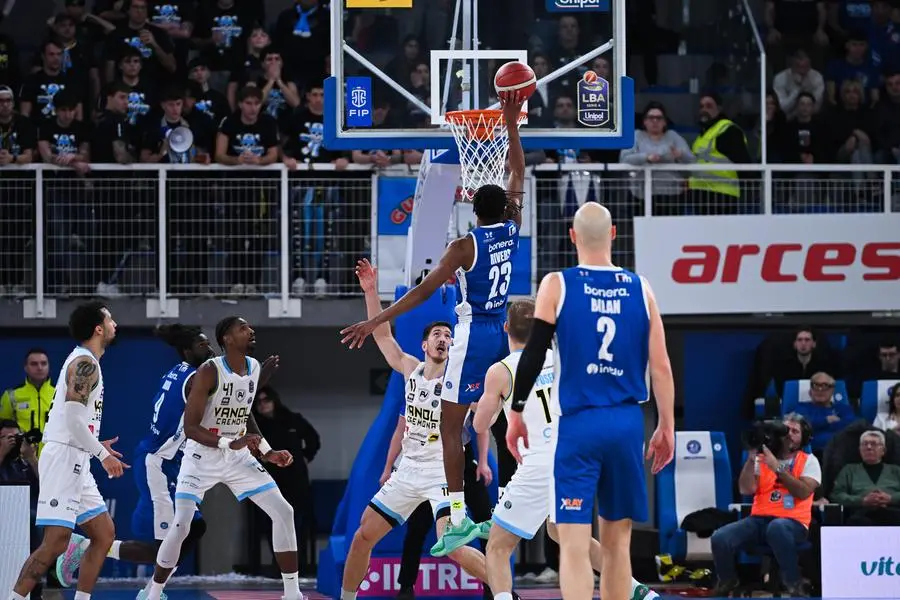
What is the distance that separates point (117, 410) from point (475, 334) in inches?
308

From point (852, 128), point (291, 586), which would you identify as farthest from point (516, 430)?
point (852, 128)

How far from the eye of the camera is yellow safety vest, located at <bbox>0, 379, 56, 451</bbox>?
52.3ft

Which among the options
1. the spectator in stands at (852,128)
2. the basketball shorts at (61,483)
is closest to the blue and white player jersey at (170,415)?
the basketball shorts at (61,483)

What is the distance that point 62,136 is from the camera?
16.8 m

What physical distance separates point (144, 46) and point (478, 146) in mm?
7978

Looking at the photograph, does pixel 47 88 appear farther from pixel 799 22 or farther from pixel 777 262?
pixel 799 22

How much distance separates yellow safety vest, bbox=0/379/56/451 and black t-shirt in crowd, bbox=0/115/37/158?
2.56m

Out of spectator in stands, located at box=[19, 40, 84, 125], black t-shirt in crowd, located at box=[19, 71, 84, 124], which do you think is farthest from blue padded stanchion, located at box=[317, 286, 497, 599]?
black t-shirt in crowd, located at box=[19, 71, 84, 124]

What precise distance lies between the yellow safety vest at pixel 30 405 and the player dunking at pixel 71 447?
5.14 meters

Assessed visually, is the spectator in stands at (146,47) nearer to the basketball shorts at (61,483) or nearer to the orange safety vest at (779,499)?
the basketball shorts at (61,483)

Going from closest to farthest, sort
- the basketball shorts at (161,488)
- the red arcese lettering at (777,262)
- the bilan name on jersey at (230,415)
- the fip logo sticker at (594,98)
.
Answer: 1. the fip logo sticker at (594,98)
2. the bilan name on jersey at (230,415)
3. the basketball shorts at (161,488)
4. the red arcese lettering at (777,262)

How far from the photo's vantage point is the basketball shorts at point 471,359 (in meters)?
10.4

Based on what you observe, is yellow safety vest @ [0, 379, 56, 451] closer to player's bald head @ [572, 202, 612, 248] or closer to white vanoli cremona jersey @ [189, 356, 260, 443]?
white vanoli cremona jersey @ [189, 356, 260, 443]

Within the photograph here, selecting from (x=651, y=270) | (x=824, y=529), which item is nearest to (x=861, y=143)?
(x=651, y=270)
